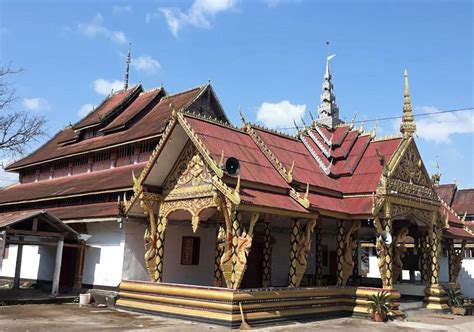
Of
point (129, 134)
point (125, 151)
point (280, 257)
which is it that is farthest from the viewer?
point (129, 134)

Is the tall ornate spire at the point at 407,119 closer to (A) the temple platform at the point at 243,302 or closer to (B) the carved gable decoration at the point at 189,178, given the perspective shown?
(A) the temple platform at the point at 243,302

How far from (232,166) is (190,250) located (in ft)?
18.4

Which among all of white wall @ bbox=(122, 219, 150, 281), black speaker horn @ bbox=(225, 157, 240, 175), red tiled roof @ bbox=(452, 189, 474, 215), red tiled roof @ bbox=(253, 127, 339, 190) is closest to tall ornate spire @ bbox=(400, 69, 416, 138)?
red tiled roof @ bbox=(253, 127, 339, 190)

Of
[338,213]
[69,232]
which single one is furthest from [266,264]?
[69,232]

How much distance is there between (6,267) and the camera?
22.0 m

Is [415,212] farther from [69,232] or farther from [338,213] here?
[69,232]

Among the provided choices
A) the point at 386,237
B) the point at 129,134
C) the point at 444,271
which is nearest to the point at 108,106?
the point at 129,134

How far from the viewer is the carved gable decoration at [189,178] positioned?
1334 centimetres

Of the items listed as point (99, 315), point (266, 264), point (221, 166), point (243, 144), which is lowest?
point (99, 315)

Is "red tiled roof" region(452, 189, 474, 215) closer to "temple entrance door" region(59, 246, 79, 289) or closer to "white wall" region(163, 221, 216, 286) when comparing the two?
"white wall" region(163, 221, 216, 286)

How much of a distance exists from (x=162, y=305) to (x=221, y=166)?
4.46 m

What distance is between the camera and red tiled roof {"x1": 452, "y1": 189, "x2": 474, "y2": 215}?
36825 millimetres

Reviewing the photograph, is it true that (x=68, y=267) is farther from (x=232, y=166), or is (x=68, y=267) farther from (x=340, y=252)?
(x=340, y=252)

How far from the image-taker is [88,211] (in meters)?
18.0
